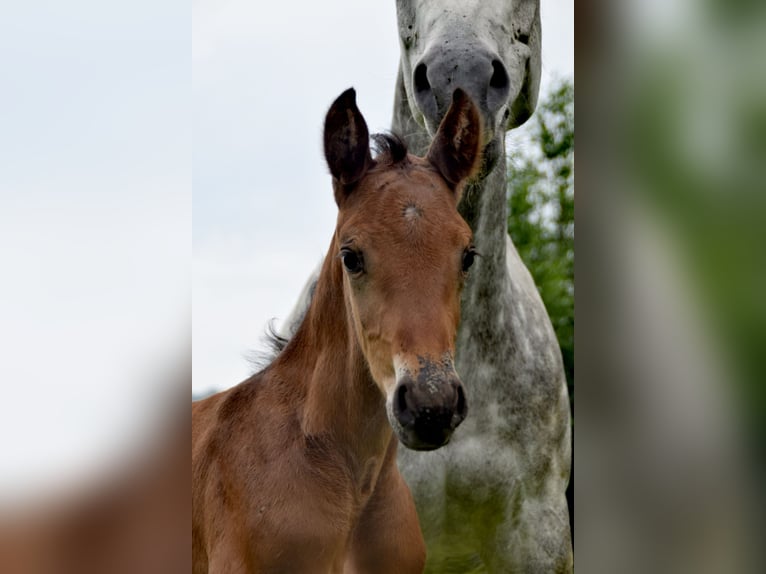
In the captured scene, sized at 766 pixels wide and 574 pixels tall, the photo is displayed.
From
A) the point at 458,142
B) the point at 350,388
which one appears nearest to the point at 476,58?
the point at 458,142

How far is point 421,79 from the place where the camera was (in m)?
1.62

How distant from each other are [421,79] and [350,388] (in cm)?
62

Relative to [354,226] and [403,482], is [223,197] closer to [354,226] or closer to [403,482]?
[354,226]

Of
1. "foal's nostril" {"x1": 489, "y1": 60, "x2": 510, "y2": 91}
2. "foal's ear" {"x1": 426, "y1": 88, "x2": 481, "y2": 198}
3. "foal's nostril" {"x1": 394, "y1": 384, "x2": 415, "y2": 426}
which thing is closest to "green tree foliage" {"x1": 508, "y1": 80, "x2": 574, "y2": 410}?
"foal's nostril" {"x1": 489, "y1": 60, "x2": 510, "y2": 91}

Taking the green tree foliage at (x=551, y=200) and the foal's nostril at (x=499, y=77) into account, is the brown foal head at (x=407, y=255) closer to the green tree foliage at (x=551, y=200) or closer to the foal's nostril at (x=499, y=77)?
the foal's nostril at (x=499, y=77)

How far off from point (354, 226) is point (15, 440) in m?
0.58

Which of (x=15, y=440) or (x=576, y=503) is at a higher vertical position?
(x=15, y=440)

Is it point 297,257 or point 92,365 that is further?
point 297,257

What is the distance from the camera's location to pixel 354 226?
4.34 feet

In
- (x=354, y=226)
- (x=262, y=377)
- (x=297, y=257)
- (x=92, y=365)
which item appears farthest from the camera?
(x=297, y=257)

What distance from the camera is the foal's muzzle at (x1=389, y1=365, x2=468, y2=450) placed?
113cm

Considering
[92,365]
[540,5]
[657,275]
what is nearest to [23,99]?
[92,365]

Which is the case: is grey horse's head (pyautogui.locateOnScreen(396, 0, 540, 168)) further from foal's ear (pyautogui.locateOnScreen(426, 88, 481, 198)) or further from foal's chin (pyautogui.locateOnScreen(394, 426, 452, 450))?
foal's chin (pyautogui.locateOnScreen(394, 426, 452, 450))

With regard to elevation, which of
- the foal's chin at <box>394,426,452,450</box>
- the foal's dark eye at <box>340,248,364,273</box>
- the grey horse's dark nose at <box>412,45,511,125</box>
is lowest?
the foal's chin at <box>394,426,452,450</box>
